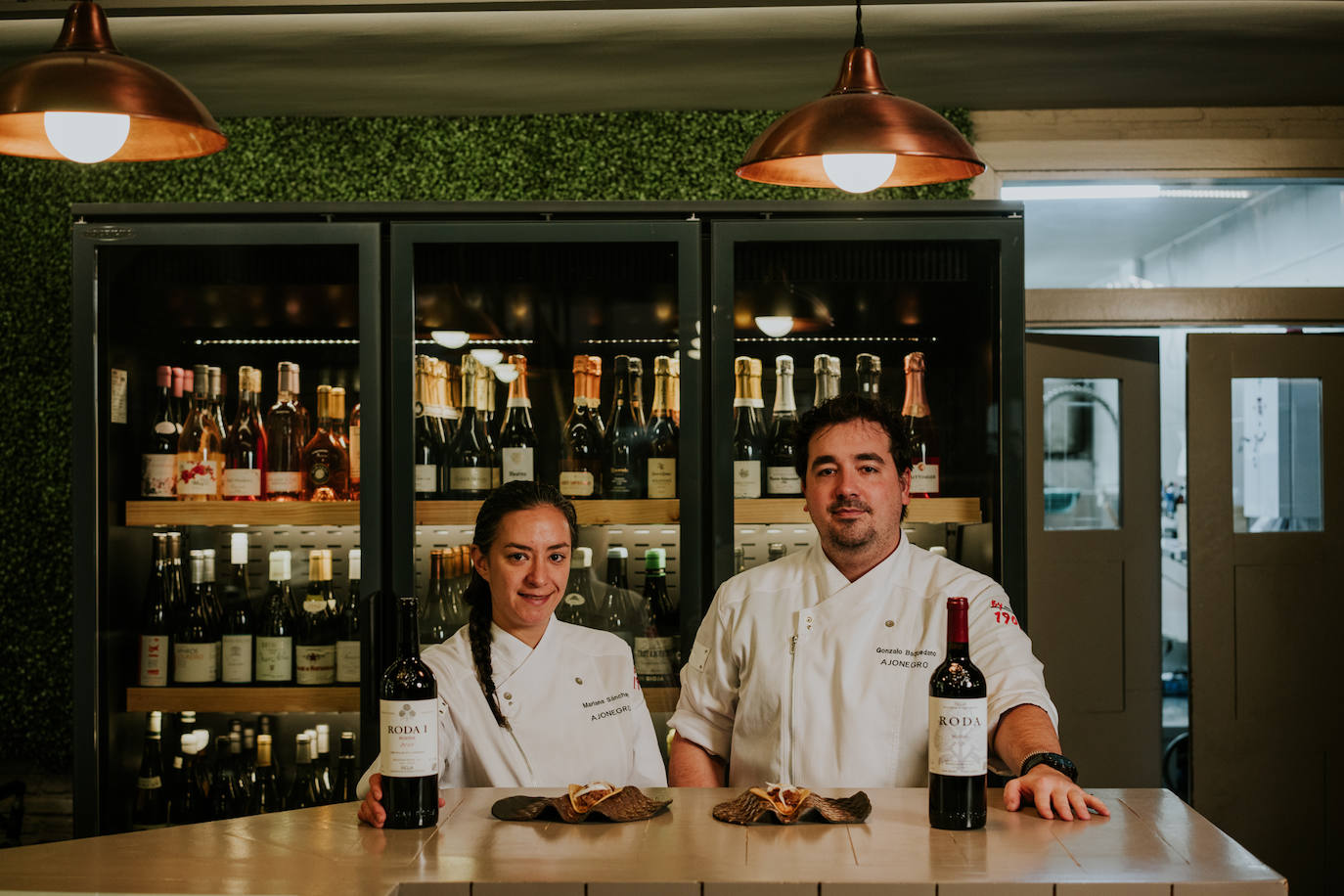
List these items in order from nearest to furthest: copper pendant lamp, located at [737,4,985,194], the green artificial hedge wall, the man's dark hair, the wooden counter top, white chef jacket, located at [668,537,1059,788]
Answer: the wooden counter top < copper pendant lamp, located at [737,4,985,194] < white chef jacket, located at [668,537,1059,788] < the man's dark hair < the green artificial hedge wall

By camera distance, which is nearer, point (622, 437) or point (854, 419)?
point (854, 419)

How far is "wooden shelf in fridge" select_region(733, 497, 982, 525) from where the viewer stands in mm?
2529

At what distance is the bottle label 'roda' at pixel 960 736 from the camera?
1339 mm

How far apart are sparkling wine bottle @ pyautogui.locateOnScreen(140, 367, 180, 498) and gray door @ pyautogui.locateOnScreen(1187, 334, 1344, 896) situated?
2.80 meters

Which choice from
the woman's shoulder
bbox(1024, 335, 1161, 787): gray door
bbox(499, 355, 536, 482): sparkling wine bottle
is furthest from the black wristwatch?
bbox(1024, 335, 1161, 787): gray door

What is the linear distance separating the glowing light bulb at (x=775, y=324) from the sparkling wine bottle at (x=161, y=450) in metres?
1.41

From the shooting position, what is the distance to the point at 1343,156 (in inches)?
127

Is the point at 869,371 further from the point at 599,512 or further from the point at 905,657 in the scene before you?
Result: the point at 905,657

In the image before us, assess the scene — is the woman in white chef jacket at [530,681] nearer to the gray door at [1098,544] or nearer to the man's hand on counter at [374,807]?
the man's hand on counter at [374,807]

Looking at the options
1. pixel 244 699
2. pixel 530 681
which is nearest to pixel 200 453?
pixel 244 699

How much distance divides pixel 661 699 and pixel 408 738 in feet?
3.96

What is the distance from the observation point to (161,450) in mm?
2697

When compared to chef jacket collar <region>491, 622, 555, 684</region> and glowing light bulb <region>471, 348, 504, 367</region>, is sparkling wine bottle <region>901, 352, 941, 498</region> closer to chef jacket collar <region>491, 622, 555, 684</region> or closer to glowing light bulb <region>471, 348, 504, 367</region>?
glowing light bulb <region>471, 348, 504, 367</region>

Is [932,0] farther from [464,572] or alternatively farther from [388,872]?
[388,872]
